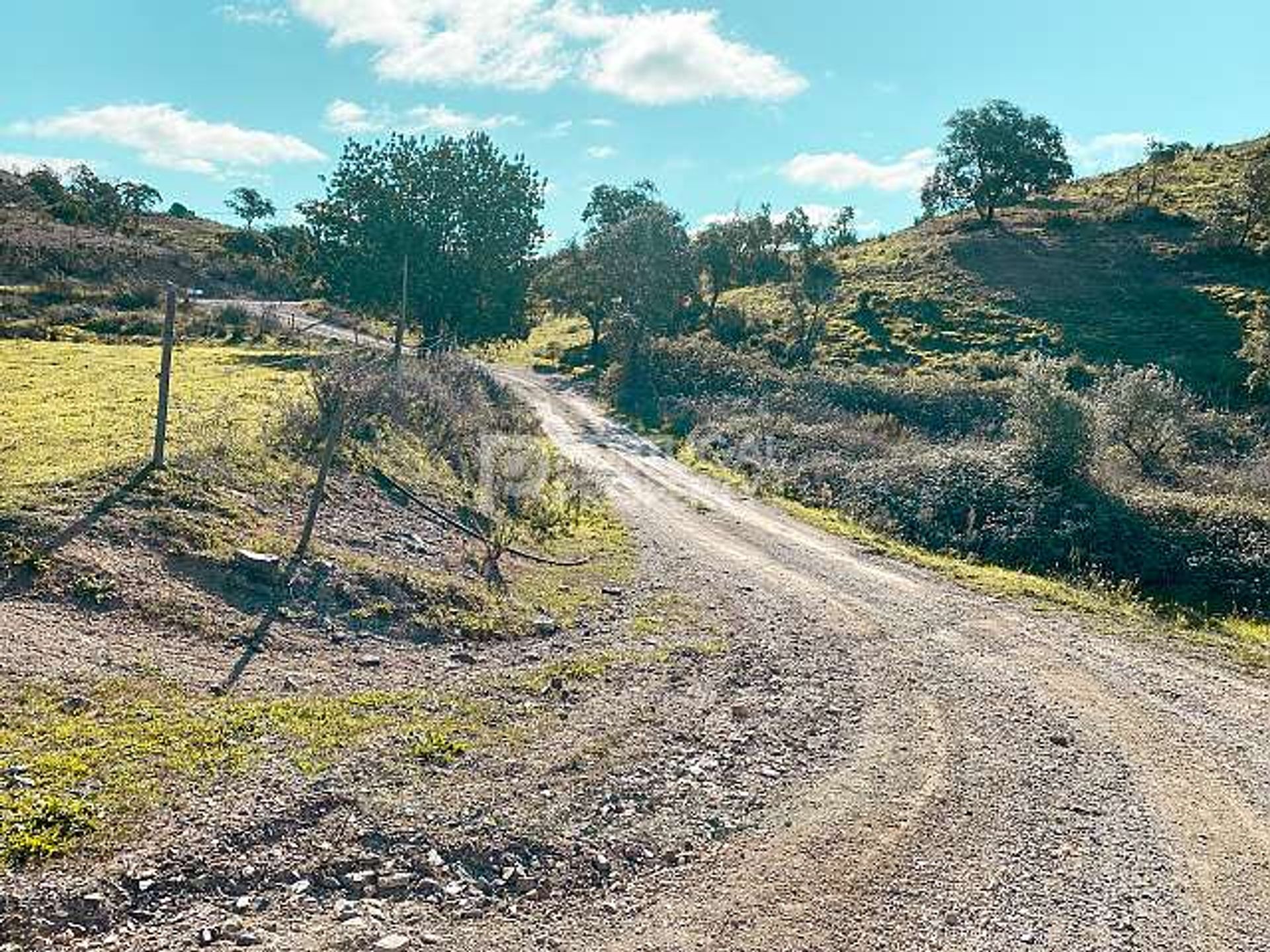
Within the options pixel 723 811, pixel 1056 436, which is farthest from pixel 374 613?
pixel 1056 436

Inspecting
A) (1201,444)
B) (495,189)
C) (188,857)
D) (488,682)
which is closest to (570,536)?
(488,682)

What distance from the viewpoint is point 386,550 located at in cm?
1348

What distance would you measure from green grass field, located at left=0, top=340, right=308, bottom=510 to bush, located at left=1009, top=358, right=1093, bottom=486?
52.2 ft

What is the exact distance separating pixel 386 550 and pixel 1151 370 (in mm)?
19581

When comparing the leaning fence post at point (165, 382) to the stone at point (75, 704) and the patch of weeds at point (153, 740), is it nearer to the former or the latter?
the patch of weeds at point (153, 740)

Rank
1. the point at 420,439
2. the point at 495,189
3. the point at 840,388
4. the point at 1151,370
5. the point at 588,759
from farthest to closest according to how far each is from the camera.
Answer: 1. the point at 495,189
2. the point at 840,388
3. the point at 1151,370
4. the point at 420,439
5. the point at 588,759

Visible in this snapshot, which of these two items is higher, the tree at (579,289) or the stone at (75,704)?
the tree at (579,289)

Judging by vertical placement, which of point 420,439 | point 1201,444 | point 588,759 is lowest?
point 588,759

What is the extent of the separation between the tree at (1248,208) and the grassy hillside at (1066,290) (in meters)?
1.13

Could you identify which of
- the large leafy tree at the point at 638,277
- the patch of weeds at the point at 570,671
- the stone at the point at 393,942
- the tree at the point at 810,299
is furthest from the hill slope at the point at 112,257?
the stone at the point at 393,942

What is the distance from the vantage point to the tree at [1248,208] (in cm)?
4666

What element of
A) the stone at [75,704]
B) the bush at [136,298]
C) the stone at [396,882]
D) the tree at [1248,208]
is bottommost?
the stone at [396,882]

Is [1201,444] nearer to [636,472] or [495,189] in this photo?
[636,472]

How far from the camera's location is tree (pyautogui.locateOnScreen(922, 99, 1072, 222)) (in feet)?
195
